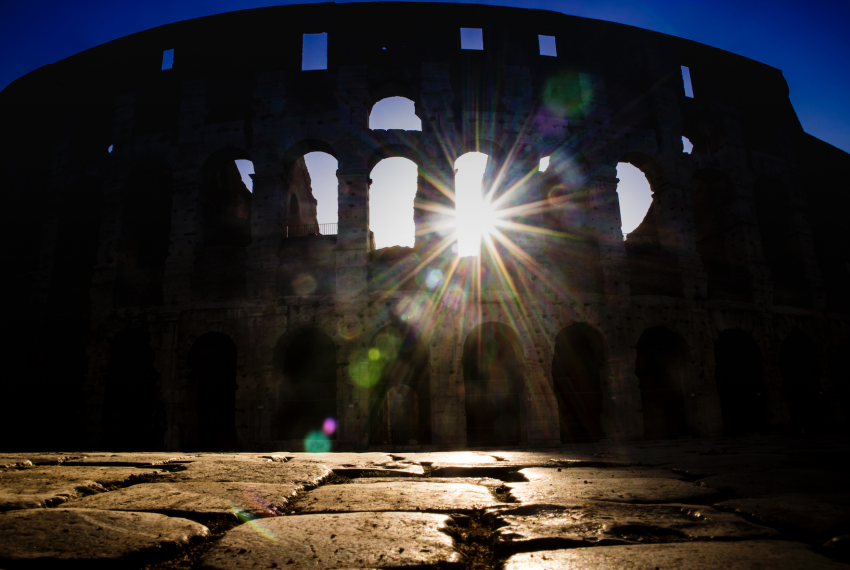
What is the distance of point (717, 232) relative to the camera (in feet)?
51.1

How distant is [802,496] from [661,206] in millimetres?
13868

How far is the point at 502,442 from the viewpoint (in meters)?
13.4

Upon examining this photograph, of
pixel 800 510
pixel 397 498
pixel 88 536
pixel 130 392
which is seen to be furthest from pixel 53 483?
pixel 130 392

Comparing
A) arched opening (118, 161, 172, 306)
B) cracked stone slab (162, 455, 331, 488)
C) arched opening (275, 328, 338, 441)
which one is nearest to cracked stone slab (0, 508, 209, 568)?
cracked stone slab (162, 455, 331, 488)

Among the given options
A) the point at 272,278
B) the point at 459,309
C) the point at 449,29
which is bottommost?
the point at 459,309

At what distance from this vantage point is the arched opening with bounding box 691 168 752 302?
573 inches

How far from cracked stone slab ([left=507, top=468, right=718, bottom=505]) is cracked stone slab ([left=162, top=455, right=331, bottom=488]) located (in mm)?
→ 1388

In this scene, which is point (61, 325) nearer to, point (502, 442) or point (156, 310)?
point (156, 310)

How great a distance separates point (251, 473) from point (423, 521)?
1955mm

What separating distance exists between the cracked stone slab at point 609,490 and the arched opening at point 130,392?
12.1 metres

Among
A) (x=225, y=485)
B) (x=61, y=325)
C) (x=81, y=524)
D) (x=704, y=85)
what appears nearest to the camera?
(x=81, y=524)

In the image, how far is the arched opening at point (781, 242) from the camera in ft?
A: 49.4

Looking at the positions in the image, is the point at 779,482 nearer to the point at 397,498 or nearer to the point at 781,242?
the point at 397,498

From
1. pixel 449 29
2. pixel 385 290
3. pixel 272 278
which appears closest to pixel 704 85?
pixel 449 29
